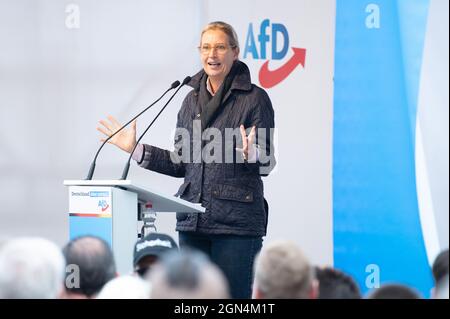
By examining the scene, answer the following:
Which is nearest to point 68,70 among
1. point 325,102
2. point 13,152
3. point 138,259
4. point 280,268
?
point 13,152

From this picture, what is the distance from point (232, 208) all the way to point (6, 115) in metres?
2.38

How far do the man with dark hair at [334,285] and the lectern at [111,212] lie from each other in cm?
117

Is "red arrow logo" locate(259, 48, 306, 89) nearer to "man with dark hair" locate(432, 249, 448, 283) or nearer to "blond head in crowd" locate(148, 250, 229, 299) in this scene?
"man with dark hair" locate(432, 249, 448, 283)

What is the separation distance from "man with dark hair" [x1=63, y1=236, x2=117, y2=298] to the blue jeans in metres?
1.28

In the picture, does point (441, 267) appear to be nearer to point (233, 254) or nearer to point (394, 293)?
point (394, 293)

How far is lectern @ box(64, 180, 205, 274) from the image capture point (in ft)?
11.8

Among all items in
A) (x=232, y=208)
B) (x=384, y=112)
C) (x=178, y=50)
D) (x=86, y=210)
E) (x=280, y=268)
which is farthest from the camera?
(x=178, y=50)

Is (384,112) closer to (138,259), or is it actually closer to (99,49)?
(99,49)

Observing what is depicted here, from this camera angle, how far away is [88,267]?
110 inches

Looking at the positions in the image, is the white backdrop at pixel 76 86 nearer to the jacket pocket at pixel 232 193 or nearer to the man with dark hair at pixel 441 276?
the jacket pocket at pixel 232 193

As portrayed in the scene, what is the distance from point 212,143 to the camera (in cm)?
416

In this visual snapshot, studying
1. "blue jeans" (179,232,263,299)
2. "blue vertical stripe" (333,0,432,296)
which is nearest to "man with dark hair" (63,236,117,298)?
"blue jeans" (179,232,263,299)

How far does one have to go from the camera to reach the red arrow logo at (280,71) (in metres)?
5.61

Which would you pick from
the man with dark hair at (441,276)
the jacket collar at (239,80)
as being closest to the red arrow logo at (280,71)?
the jacket collar at (239,80)
